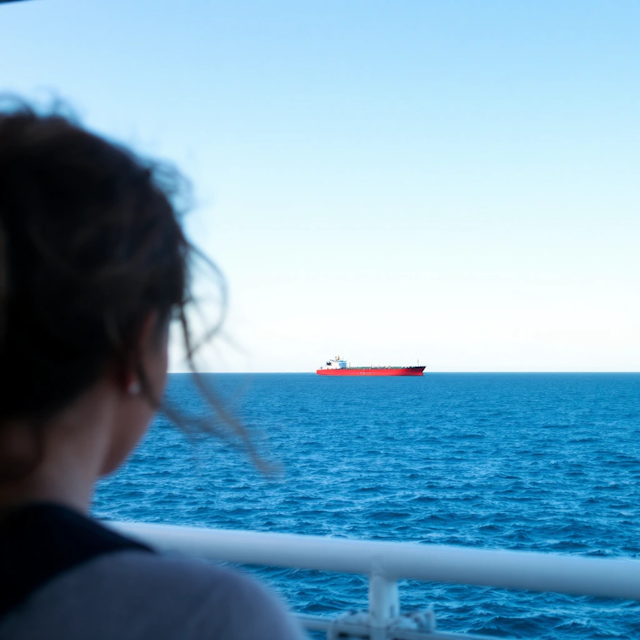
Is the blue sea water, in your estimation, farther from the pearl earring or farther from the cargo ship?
the cargo ship

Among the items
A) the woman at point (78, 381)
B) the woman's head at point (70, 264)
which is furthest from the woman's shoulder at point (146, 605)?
the woman's head at point (70, 264)

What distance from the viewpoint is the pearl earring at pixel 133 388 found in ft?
1.68

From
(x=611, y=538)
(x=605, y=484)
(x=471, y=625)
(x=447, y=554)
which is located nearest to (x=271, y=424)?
(x=605, y=484)

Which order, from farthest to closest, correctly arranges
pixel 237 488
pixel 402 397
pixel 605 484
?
pixel 402 397, pixel 605 484, pixel 237 488

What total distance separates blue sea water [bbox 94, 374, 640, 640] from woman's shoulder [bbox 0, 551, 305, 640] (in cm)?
20

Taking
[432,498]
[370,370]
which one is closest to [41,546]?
[432,498]

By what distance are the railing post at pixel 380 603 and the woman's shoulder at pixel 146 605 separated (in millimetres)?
924

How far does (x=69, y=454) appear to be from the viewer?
49 cm

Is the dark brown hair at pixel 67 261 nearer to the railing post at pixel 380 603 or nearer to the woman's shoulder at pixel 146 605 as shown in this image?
the woman's shoulder at pixel 146 605

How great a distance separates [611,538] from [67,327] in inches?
619

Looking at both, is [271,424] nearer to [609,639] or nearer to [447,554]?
[609,639]


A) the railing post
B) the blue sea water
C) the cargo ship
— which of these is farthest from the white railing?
the cargo ship

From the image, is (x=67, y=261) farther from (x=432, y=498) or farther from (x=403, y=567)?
(x=432, y=498)

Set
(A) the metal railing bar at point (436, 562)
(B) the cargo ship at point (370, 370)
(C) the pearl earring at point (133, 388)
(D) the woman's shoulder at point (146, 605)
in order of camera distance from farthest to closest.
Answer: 1. (B) the cargo ship at point (370, 370)
2. (A) the metal railing bar at point (436, 562)
3. (C) the pearl earring at point (133, 388)
4. (D) the woman's shoulder at point (146, 605)
